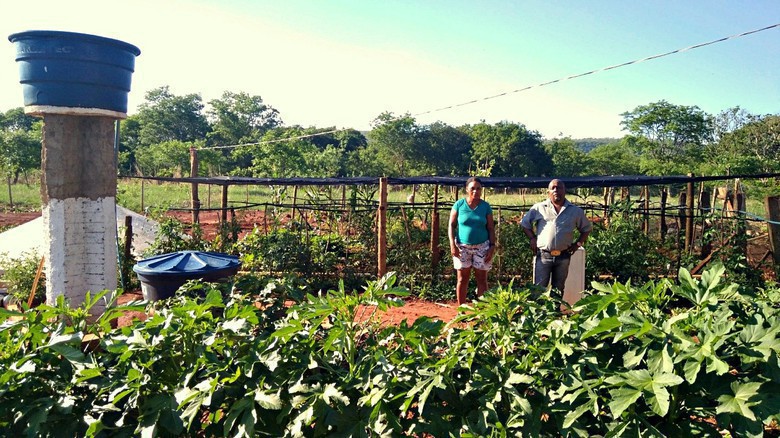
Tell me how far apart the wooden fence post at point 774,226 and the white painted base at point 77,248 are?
291 inches

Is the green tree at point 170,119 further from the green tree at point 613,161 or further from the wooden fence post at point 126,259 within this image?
the wooden fence post at point 126,259

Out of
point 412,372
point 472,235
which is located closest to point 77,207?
point 412,372

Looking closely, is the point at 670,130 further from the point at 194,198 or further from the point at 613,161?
the point at 194,198

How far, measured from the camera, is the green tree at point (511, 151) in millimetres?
42406

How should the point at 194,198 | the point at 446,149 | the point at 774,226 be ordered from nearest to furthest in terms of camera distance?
the point at 774,226 < the point at 194,198 < the point at 446,149

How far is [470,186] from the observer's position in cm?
545

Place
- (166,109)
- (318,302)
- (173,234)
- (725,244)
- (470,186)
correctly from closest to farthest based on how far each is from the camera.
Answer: (318,302) < (470,186) < (725,244) < (173,234) < (166,109)

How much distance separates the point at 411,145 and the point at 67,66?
43.8 meters

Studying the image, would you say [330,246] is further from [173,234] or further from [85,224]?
[85,224]

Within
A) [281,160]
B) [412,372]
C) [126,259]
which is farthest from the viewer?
[281,160]

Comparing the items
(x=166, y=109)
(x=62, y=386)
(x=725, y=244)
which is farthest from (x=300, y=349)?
(x=166, y=109)

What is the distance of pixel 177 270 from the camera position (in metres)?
4.23

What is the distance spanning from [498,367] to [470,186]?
3731mm

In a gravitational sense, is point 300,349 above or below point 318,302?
below
